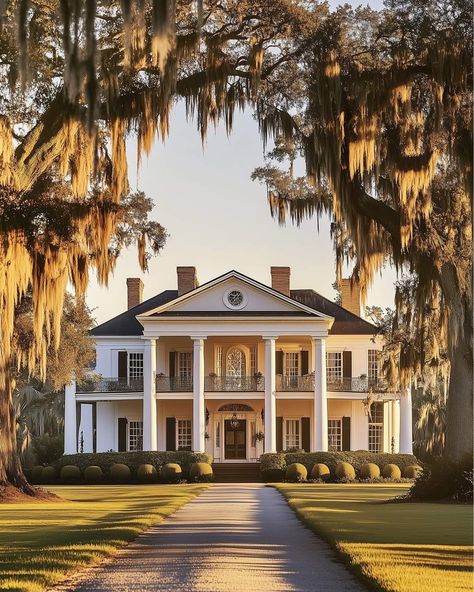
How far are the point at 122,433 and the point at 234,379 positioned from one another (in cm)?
557

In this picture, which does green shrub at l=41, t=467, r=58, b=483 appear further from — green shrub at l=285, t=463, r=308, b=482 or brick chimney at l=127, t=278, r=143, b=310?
brick chimney at l=127, t=278, r=143, b=310

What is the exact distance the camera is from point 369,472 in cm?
4353

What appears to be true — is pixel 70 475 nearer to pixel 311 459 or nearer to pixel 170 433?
pixel 170 433

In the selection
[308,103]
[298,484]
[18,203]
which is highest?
[308,103]

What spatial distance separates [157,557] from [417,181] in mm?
9137

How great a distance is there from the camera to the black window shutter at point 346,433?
49425mm

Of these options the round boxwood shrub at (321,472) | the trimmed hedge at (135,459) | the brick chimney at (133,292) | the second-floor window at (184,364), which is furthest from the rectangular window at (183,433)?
the round boxwood shrub at (321,472)

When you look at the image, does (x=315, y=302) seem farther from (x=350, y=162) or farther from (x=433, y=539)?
(x=433, y=539)

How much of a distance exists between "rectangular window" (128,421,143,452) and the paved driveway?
100 ft

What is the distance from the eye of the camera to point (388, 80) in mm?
18188

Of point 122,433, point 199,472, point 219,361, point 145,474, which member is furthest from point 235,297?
point 145,474

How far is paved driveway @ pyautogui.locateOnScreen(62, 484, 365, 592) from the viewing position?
988 cm

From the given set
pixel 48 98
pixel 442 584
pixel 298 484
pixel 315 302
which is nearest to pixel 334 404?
pixel 315 302

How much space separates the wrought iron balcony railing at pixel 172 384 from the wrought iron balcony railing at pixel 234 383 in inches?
30.3
